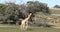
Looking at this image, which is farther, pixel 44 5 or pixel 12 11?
pixel 44 5

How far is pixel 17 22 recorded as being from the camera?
48.1 m

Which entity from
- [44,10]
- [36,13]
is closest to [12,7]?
[36,13]

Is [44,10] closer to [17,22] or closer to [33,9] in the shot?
[33,9]

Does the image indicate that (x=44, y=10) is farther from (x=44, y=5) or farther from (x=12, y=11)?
(x=12, y=11)

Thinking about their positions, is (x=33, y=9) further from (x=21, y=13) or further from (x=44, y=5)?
(x=44, y=5)

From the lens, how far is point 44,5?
6425 centimetres

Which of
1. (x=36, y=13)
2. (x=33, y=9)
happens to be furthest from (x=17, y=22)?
(x=36, y=13)

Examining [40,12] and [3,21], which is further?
[40,12]

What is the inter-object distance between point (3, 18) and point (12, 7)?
122 inches

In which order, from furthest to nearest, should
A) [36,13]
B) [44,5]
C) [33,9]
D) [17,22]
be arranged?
[44,5] → [36,13] → [33,9] → [17,22]

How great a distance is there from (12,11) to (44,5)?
56.6ft

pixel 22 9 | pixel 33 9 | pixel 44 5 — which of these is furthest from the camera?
pixel 44 5

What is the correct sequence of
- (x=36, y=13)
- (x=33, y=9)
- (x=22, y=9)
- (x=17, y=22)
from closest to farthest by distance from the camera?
1. (x=17, y=22)
2. (x=22, y=9)
3. (x=33, y=9)
4. (x=36, y=13)

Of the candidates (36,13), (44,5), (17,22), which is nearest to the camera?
(17,22)
